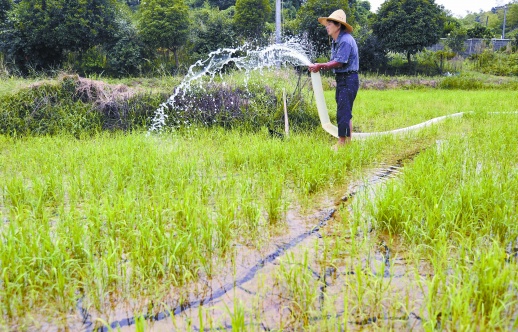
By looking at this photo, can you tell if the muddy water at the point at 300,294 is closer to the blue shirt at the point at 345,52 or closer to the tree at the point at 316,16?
the blue shirt at the point at 345,52

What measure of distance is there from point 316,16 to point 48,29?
10975mm

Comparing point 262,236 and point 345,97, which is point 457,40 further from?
point 262,236

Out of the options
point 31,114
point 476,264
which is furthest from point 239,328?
point 31,114

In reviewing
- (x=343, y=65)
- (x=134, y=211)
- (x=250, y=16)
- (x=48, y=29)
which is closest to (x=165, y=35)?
(x=48, y=29)

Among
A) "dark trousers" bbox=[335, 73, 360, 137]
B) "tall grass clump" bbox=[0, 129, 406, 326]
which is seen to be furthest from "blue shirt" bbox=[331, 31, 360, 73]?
"tall grass clump" bbox=[0, 129, 406, 326]

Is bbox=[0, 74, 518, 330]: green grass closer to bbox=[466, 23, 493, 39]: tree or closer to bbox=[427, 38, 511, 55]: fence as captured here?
bbox=[427, 38, 511, 55]: fence

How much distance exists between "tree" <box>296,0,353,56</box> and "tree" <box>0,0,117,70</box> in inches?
339

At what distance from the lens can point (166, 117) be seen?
21.1 feet

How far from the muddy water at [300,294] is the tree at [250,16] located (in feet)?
57.9

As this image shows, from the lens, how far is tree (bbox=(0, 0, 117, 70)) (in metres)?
14.3

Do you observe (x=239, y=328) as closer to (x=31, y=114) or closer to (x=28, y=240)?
(x=28, y=240)

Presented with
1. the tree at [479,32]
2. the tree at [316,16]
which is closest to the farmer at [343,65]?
the tree at [316,16]

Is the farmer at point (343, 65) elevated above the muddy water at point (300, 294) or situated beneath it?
elevated above

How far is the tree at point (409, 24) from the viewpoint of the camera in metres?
18.4
